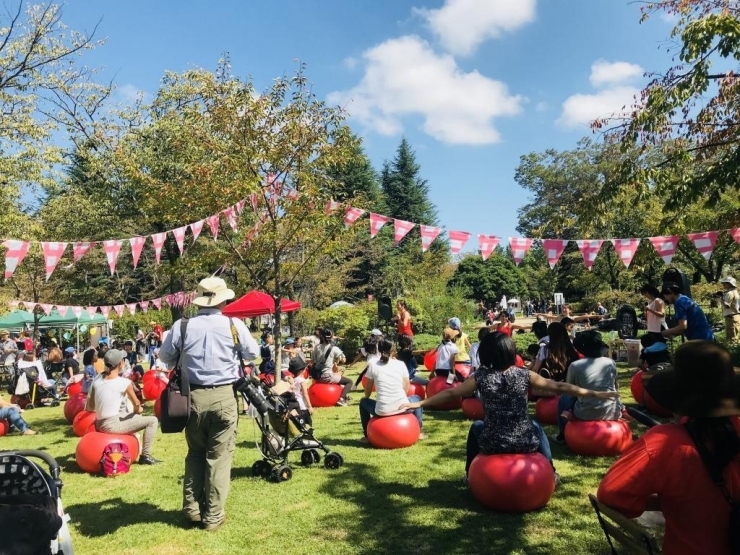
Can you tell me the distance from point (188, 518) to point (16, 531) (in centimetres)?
261

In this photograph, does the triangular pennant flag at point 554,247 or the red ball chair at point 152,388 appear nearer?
the triangular pennant flag at point 554,247

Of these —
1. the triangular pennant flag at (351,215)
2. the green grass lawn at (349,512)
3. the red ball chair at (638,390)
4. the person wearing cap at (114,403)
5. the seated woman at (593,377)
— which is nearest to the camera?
the green grass lawn at (349,512)

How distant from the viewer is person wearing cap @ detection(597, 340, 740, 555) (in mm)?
1940

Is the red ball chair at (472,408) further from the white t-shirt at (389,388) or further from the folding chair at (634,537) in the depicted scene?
the folding chair at (634,537)

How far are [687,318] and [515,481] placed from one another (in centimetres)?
432

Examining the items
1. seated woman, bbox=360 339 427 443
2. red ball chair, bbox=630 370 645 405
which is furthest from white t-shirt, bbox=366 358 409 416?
red ball chair, bbox=630 370 645 405

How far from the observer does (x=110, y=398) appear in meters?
6.52

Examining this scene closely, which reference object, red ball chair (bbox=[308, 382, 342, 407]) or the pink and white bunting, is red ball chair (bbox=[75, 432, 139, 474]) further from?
the pink and white bunting

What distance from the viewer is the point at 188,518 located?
4.71 meters

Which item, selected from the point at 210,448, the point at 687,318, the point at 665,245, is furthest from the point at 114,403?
the point at 665,245

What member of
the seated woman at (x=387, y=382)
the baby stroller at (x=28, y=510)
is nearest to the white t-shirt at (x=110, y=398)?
the seated woman at (x=387, y=382)

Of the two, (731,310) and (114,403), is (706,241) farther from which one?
(114,403)

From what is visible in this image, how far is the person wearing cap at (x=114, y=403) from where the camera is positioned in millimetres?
6527

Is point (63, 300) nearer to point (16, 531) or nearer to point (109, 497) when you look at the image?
point (109, 497)
